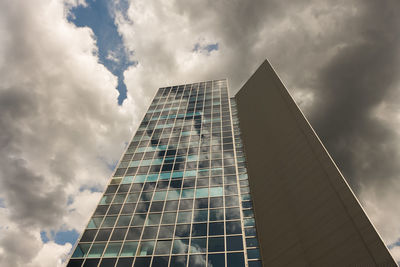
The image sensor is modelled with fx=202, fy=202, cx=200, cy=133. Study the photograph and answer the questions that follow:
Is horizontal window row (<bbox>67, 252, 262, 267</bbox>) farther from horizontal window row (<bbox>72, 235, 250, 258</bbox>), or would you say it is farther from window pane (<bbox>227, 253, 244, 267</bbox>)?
horizontal window row (<bbox>72, 235, 250, 258</bbox>)

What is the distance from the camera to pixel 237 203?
24.4 meters

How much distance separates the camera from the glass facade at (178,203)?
67.2 ft

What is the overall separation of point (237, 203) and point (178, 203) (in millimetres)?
7337

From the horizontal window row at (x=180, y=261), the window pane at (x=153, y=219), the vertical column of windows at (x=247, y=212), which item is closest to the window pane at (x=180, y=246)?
the horizontal window row at (x=180, y=261)

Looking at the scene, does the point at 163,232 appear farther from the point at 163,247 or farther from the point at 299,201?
the point at 299,201

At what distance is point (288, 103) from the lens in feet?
94.9

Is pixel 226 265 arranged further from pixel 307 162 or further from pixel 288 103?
pixel 288 103

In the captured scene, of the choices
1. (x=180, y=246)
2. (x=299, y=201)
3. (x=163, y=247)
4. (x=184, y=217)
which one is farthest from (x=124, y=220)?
(x=299, y=201)

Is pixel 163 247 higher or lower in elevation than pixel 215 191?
lower

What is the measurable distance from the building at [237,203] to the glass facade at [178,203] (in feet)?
0.37

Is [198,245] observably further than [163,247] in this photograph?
No

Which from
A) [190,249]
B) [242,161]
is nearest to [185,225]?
[190,249]

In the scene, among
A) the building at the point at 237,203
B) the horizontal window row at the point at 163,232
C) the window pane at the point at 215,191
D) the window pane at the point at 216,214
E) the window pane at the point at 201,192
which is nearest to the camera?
the building at the point at 237,203

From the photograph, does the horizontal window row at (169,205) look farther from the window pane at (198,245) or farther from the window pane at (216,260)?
the window pane at (216,260)
